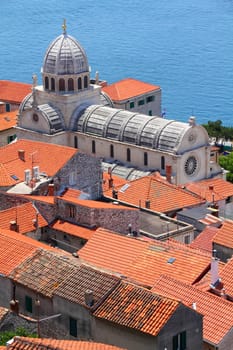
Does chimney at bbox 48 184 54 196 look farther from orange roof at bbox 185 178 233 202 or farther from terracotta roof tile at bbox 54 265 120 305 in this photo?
terracotta roof tile at bbox 54 265 120 305

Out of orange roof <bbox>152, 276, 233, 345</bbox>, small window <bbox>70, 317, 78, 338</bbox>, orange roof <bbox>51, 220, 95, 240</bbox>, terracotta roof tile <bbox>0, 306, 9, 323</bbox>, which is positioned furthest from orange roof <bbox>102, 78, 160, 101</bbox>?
small window <bbox>70, 317, 78, 338</bbox>

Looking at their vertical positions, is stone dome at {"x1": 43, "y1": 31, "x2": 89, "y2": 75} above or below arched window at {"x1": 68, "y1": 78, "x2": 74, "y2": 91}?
above

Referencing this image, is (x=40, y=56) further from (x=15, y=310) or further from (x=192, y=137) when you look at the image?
(x=15, y=310)

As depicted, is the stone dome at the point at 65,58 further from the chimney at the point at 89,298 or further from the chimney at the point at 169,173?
the chimney at the point at 89,298

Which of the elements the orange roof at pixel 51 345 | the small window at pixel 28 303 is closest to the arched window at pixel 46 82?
the small window at pixel 28 303

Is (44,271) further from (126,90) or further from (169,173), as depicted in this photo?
(126,90)
